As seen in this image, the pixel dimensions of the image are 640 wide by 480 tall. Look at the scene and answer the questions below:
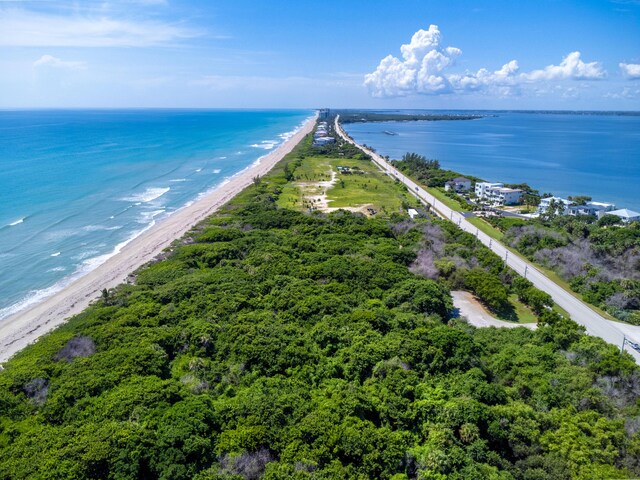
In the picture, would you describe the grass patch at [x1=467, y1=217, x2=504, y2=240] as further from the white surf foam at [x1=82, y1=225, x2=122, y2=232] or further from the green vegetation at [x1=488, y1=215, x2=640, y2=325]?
the white surf foam at [x1=82, y1=225, x2=122, y2=232]

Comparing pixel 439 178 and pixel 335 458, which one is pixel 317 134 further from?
pixel 335 458

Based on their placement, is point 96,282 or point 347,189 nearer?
point 96,282

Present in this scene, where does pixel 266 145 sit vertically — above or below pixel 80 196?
above

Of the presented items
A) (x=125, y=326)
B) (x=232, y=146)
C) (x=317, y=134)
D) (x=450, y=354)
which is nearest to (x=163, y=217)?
(x=125, y=326)

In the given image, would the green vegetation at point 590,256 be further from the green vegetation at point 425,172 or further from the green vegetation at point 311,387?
the green vegetation at point 425,172

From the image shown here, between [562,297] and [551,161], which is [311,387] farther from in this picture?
[551,161]

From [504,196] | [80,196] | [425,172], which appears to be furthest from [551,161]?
[80,196]
